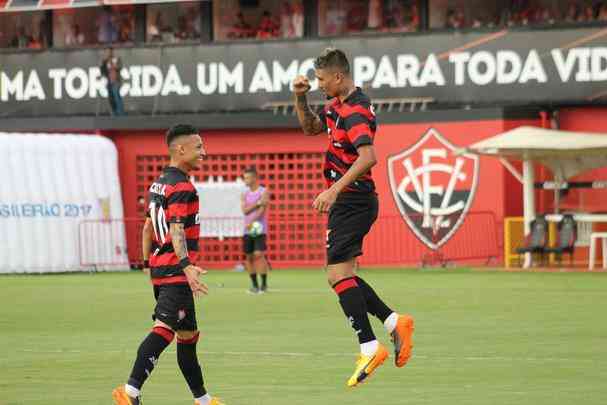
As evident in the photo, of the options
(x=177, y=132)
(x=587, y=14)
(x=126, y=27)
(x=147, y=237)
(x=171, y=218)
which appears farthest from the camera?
(x=126, y=27)

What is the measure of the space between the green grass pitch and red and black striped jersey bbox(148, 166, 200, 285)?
106 centimetres

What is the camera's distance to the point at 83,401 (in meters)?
11.1

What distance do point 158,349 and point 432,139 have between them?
23.9 meters

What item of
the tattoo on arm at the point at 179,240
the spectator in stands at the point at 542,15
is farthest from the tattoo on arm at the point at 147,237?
the spectator in stands at the point at 542,15

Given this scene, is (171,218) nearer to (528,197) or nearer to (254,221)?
(254,221)

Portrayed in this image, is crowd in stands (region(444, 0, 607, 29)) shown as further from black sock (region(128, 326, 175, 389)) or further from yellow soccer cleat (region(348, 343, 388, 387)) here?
black sock (region(128, 326, 175, 389))

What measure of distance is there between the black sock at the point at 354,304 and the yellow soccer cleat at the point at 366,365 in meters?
0.19

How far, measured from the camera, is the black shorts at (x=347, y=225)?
37.8 ft

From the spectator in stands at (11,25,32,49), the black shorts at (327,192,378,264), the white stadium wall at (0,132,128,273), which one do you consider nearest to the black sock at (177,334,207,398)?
the black shorts at (327,192,378,264)

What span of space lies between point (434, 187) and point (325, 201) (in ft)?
76.2

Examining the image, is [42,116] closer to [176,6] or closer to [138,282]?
[176,6]

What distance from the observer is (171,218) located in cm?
1043

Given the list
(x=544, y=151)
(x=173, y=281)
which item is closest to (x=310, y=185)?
(x=544, y=151)

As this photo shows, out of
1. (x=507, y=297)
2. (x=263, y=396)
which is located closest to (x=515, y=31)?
(x=507, y=297)
